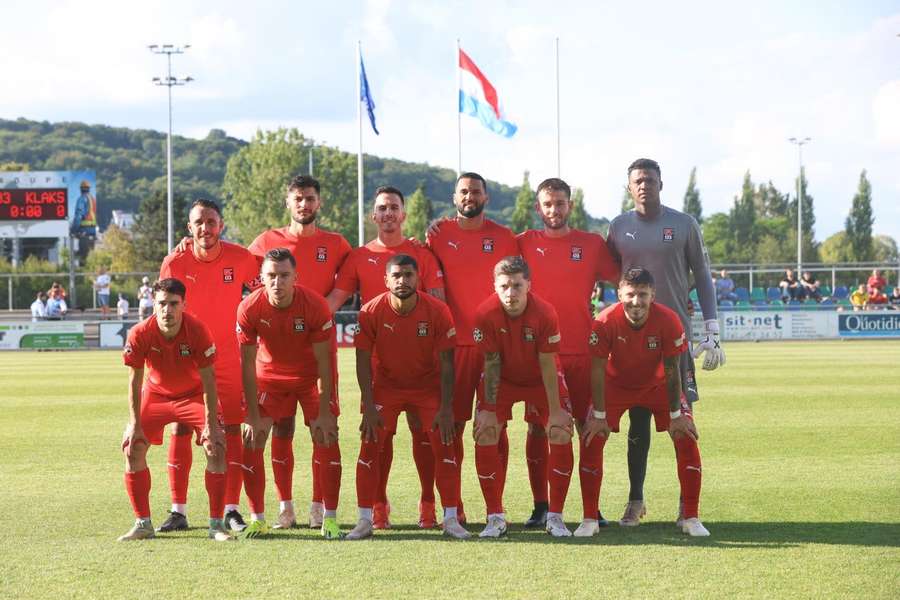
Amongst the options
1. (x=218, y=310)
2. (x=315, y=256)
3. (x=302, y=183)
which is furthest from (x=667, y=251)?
(x=218, y=310)

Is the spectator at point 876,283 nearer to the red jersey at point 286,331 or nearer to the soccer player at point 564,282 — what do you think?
the soccer player at point 564,282

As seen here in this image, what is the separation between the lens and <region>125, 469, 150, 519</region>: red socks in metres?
7.05

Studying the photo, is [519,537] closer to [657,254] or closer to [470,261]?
[470,261]

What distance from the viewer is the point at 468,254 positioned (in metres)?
7.92

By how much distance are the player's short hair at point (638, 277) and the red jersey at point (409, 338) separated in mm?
1199

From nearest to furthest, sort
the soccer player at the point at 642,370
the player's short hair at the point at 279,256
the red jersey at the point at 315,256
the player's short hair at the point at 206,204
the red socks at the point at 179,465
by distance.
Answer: the player's short hair at the point at 279,256 → the soccer player at the point at 642,370 → the red socks at the point at 179,465 → the player's short hair at the point at 206,204 → the red jersey at the point at 315,256

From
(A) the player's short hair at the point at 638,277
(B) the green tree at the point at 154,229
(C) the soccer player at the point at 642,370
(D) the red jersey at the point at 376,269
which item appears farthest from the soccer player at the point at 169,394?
(B) the green tree at the point at 154,229

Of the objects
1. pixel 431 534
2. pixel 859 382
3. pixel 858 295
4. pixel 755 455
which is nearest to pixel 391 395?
pixel 431 534

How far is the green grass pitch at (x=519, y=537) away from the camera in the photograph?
5.63 meters

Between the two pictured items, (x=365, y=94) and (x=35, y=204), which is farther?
(x=35, y=204)

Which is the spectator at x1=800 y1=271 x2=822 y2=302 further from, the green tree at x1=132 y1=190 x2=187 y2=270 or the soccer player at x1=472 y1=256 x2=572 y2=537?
the green tree at x1=132 y1=190 x2=187 y2=270

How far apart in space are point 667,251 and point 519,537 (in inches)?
92.7

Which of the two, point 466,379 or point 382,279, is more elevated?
point 382,279

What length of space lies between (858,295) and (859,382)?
1750cm
